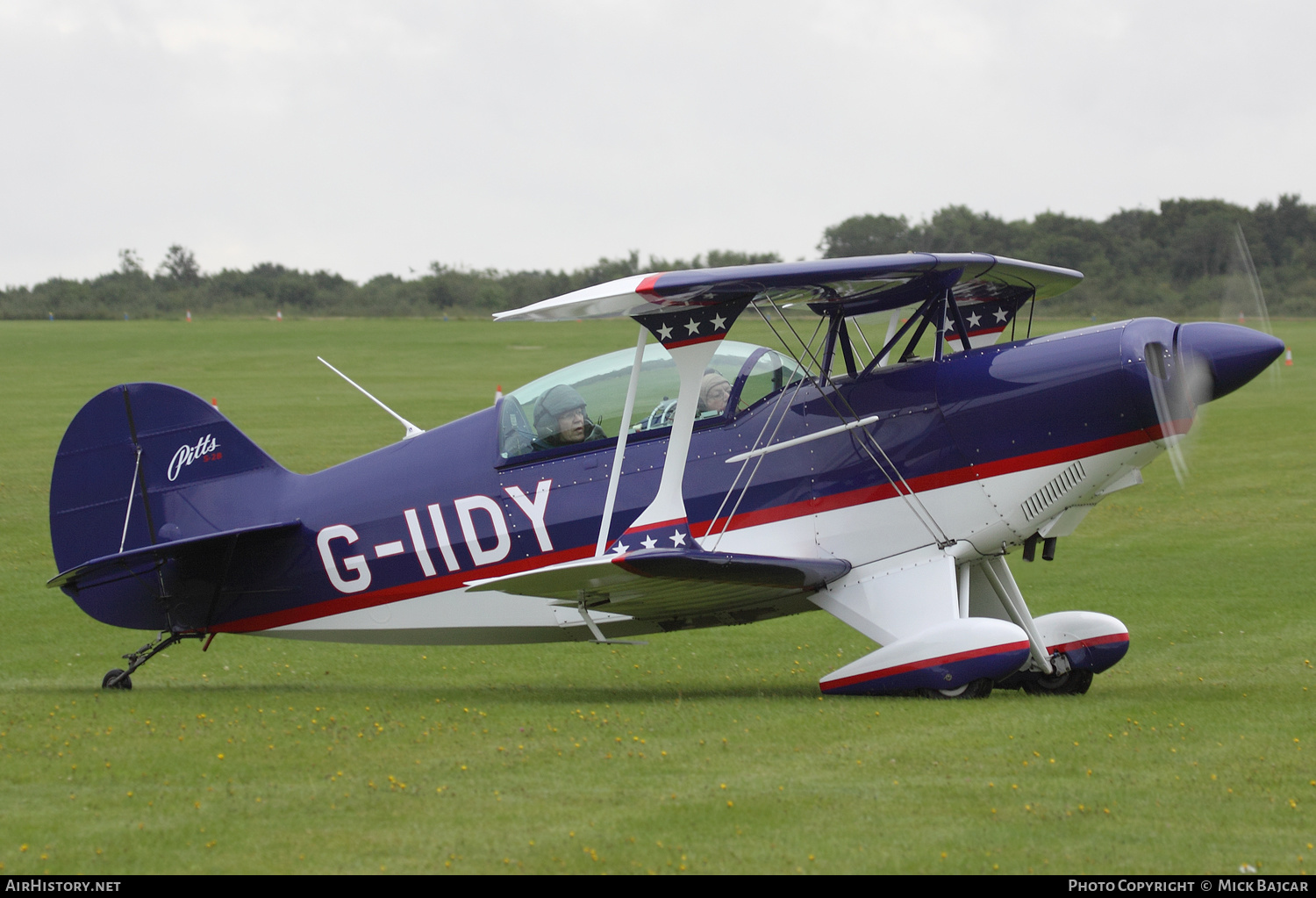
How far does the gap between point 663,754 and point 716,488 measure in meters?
2.34

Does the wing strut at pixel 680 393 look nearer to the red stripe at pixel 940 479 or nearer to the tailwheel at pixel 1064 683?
the red stripe at pixel 940 479

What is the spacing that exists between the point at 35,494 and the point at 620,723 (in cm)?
1592

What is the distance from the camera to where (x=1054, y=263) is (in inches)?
2021

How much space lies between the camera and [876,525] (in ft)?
28.3

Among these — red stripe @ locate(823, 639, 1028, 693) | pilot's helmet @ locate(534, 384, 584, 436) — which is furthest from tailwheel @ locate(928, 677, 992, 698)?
pilot's helmet @ locate(534, 384, 584, 436)

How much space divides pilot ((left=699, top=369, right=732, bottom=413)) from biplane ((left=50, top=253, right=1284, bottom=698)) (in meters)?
0.02

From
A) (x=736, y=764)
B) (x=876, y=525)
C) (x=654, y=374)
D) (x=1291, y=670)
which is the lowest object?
(x=1291, y=670)

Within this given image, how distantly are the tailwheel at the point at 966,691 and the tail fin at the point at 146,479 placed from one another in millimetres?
4841

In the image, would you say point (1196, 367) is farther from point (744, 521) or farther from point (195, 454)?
point (195, 454)

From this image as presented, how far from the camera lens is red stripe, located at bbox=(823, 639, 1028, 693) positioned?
7.86 m

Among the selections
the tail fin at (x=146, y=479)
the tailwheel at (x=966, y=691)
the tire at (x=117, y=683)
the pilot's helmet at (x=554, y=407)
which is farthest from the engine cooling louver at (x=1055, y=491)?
the tire at (x=117, y=683)

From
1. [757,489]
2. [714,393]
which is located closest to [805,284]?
[714,393]

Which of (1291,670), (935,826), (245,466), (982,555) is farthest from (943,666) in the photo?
(245,466)

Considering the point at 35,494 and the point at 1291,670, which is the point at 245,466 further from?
the point at 35,494
